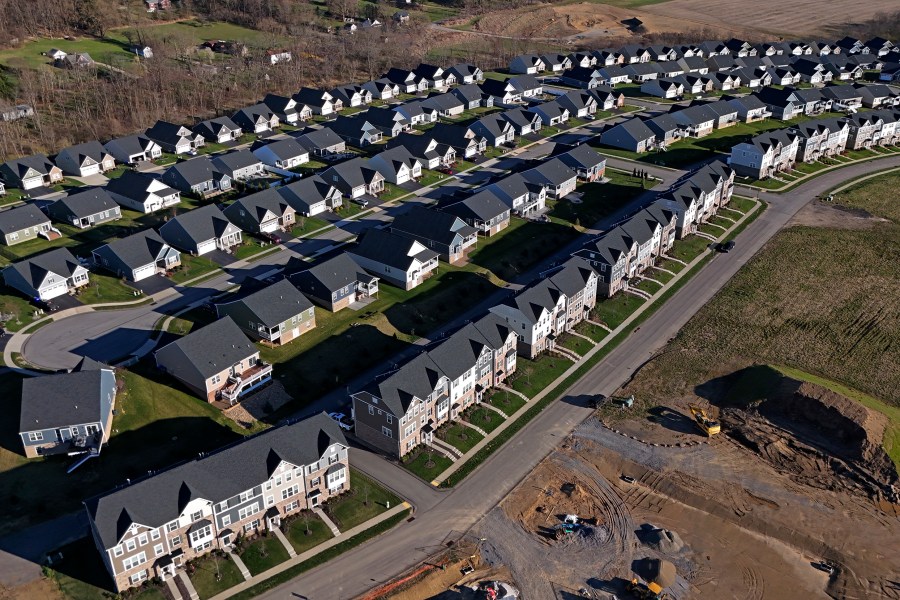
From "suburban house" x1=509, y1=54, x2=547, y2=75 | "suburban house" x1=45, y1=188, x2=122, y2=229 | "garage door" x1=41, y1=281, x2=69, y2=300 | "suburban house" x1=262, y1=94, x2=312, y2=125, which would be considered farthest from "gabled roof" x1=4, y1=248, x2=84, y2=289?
"suburban house" x1=509, y1=54, x2=547, y2=75

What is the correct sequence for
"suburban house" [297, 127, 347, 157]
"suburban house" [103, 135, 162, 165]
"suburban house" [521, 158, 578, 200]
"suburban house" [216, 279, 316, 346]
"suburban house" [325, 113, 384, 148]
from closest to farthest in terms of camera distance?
"suburban house" [216, 279, 316, 346]
"suburban house" [521, 158, 578, 200]
"suburban house" [103, 135, 162, 165]
"suburban house" [297, 127, 347, 157]
"suburban house" [325, 113, 384, 148]

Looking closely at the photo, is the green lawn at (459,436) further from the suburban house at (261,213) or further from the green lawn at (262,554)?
the suburban house at (261,213)

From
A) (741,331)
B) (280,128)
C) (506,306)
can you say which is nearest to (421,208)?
(506,306)

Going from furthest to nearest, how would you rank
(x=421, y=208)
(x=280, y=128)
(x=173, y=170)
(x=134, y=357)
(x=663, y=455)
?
(x=280, y=128) < (x=173, y=170) < (x=421, y=208) < (x=134, y=357) < (x=663, y=455)

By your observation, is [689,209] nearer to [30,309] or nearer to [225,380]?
[225,380]

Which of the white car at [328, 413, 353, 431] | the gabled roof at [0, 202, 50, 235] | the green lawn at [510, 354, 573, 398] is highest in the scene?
the gabled roof at [0, 202, 50, 235]

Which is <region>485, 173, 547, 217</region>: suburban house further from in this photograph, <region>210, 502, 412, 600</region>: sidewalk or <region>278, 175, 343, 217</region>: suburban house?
<region>210, 502, 412, 600</region>: sidewalk
